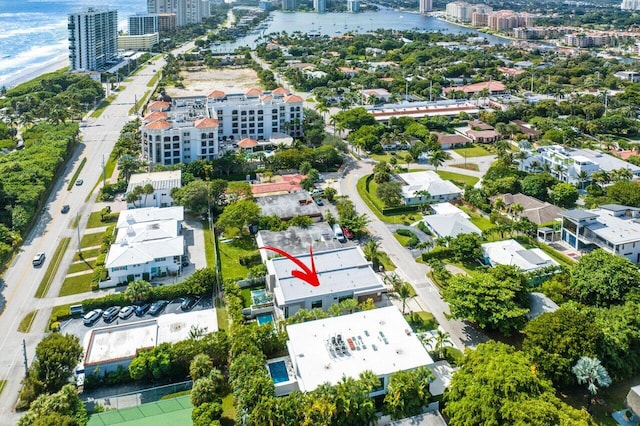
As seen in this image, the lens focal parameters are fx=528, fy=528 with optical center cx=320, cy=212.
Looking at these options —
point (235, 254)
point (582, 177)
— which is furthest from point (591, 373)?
point (582, 177)

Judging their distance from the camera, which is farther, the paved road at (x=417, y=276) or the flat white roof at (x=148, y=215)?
the flat white roof at (x=148, y=215)

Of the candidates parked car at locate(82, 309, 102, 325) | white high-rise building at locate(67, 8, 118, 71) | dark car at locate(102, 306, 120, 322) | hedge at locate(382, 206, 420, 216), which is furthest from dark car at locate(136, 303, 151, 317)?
white high-rise building at locate(67, 8, 118, 71)

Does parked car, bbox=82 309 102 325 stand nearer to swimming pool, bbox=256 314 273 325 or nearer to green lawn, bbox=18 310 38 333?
green lawn, bbox=18 310 38 333

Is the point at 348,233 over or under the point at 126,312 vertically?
over

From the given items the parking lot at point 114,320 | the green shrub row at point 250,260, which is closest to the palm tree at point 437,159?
the green shrub row at point 250,260

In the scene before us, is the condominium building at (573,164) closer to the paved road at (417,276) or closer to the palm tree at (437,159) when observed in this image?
the palm tree at (437,159)

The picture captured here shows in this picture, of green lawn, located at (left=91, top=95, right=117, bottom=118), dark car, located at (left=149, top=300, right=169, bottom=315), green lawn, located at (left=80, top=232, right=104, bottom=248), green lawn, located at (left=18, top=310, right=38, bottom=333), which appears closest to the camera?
green lawn, located at (left=18, top=310, right=38, bottom=333)

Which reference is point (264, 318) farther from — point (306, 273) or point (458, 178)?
point (458, 178)
